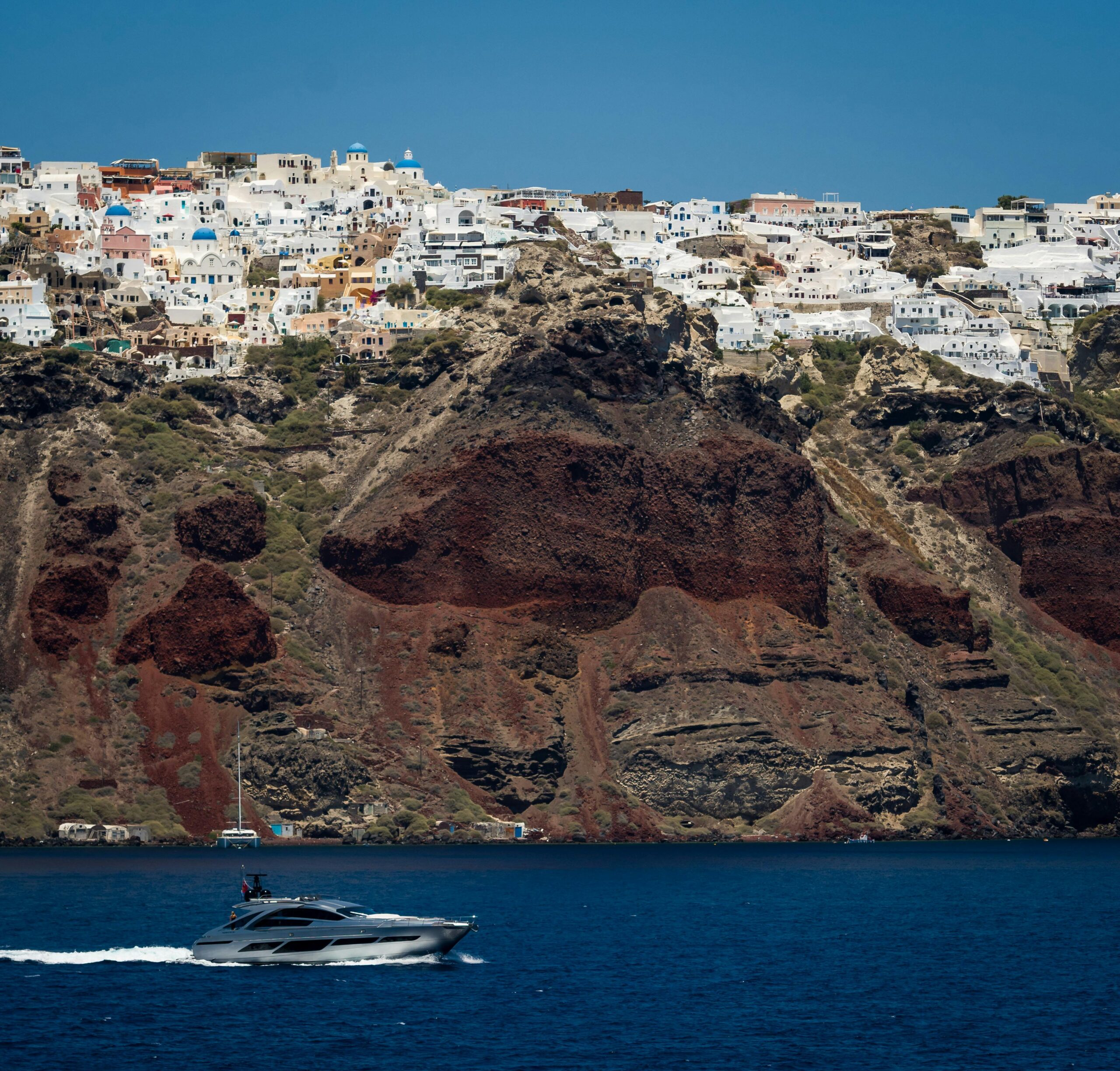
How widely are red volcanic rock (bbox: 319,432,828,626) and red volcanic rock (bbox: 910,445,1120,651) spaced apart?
713 inches

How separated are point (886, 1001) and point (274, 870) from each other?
47.6 m

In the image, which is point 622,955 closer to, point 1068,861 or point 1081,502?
point 1068,861

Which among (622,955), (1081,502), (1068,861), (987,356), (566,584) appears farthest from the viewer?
(987,356)

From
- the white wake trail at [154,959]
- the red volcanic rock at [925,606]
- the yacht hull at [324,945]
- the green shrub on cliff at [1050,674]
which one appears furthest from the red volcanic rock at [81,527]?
the yacht hull at [324,945]

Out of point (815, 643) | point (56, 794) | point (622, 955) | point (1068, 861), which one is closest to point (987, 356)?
point (815, 643)

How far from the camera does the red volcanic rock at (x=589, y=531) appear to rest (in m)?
152

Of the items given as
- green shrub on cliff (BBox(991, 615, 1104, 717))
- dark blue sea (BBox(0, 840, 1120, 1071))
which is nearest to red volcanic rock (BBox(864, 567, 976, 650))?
green shrub on cliff (BBox(991, 615, 1104, 717))

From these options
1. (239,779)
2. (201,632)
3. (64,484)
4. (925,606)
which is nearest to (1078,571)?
(925,606)

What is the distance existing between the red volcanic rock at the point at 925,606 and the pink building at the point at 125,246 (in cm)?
6627

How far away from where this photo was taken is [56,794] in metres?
139

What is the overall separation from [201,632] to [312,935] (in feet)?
196

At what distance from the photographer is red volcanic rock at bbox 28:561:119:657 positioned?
14588 centimetres

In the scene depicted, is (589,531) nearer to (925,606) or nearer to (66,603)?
(925,606)

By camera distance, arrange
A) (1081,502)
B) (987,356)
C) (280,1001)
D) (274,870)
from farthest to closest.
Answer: (987,356) < (1081,502) < (274,870) < (280,1001)
